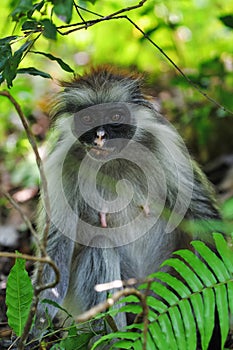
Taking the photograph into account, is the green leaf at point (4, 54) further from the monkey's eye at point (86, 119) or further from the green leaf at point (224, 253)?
the green leaf at point (224, 253)

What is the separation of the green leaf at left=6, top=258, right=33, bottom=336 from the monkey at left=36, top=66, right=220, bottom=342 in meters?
1.55

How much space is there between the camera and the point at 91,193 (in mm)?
5773

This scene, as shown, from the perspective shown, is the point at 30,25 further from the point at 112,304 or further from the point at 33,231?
the point at 112,304

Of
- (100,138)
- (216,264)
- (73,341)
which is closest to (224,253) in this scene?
(216,264)

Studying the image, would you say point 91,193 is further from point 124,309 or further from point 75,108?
point 124,309

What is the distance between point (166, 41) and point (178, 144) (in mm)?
5418

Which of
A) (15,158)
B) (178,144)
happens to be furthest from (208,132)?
(178,144)

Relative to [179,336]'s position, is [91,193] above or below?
above

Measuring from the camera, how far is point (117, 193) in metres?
5.84

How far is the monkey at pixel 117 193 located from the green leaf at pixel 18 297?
1.55 m

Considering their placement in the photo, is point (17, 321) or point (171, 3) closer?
point (17, 321)

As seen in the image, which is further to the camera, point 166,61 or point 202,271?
point 166,61

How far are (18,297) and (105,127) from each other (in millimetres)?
1909

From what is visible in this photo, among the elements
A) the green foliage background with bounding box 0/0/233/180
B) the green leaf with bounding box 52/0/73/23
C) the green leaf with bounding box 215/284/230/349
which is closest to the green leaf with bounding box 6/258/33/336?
the green leaf with bounding box 215/284/230/349
